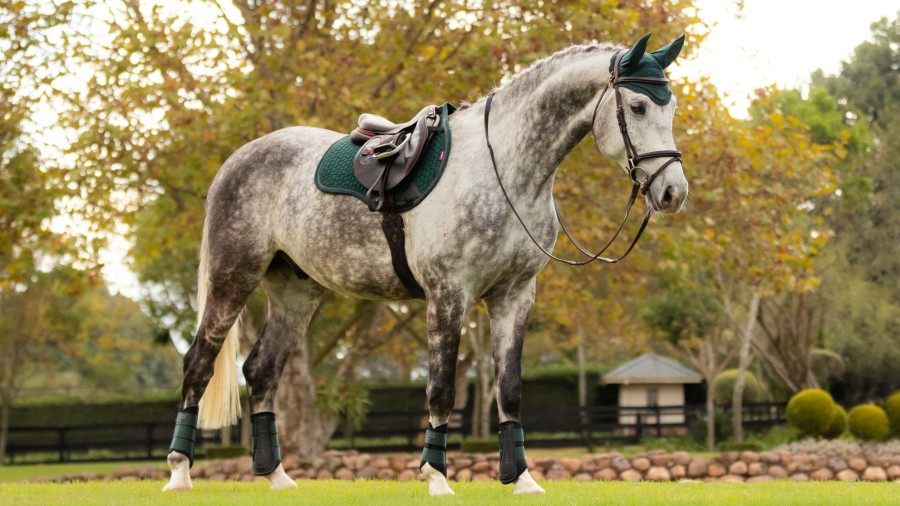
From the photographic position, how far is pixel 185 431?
6695 mm

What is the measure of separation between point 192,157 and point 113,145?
102 cm

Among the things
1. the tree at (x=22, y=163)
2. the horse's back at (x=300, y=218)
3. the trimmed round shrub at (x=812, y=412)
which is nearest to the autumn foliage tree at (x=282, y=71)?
the tree at (x=22, y=163)

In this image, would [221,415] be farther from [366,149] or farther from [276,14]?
[276,14]

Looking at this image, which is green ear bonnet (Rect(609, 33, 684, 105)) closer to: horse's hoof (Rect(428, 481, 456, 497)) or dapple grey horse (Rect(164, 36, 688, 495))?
dapple grey horse (Rect(164, 36, 688, 495))

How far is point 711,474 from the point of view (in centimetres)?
1510

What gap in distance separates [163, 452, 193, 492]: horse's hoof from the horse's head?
137 inches

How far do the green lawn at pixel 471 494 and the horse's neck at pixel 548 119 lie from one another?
183 centimetres

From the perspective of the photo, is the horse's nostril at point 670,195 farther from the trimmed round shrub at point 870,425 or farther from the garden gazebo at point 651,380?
the garden gazebo at point 651,380

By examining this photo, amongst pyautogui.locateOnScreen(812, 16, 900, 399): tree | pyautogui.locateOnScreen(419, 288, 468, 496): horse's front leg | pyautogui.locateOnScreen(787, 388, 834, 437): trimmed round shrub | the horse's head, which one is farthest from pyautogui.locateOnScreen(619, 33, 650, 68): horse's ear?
pyautogui.locateOnScreen(812, 16, 900, 399): tree

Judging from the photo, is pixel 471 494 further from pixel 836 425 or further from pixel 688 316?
pixel 688 316

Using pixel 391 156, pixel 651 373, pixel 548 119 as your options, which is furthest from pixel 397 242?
pixel 651 373

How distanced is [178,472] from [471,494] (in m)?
2.10

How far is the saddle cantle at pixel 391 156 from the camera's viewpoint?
5.89 meters

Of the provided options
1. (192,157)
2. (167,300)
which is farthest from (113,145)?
(167,300)
